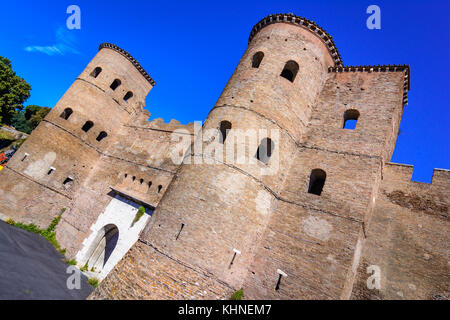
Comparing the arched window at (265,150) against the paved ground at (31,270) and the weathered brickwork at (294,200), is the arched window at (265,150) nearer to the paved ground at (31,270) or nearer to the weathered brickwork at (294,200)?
the weathered brickwork at (294,200)

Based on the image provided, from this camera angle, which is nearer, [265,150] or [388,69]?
[265,150]

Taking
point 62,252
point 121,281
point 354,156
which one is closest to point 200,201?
point 121,281

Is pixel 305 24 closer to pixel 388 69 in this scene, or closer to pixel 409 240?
pixel 388 69

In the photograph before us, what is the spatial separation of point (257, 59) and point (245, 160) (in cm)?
516

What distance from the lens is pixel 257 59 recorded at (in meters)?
10.9

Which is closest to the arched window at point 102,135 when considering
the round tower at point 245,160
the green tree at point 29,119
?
the round tower at point 245,160

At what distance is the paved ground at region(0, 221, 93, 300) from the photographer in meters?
7.88

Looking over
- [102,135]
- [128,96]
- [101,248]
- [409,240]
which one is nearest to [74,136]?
[102,135]

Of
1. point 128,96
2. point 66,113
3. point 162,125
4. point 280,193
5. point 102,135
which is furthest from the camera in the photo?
point 128,96

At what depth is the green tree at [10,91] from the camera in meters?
21.0

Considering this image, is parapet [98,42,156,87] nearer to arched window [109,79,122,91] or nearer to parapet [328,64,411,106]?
arched window [109,79,122,91]

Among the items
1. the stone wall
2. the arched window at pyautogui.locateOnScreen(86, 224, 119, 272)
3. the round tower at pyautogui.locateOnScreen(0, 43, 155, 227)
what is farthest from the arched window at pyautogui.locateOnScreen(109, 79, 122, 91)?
the stone wall
